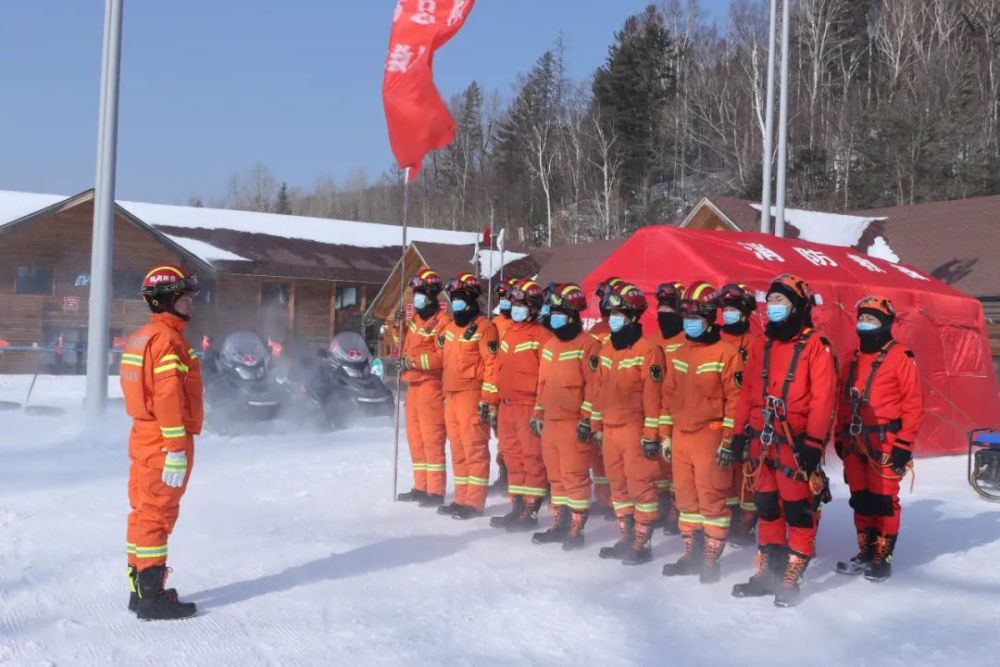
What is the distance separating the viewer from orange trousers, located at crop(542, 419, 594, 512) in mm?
7789

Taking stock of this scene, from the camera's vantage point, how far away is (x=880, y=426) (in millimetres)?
6988

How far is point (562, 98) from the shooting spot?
202 feet

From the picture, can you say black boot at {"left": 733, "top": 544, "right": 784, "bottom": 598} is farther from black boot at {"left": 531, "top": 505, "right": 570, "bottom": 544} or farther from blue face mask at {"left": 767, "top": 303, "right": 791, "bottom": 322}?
black boot at {"left": 531, "top": 505, "right": 570, "bottom": 544}

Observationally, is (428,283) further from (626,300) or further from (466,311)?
(626,300)

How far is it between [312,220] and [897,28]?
27828 millimetres

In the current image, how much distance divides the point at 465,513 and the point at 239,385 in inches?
260

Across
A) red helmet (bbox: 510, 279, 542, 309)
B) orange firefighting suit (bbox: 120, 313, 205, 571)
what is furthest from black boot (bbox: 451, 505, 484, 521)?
orange firefighting suit (bbox: 120, 313, 205, 571)

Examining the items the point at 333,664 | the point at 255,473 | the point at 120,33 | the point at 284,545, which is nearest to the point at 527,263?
the point at 120,33

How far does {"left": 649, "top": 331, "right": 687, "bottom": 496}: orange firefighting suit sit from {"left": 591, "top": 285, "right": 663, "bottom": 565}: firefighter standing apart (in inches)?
2.0

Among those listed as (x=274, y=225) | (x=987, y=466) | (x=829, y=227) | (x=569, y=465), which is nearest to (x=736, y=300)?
(x=569, y=465)

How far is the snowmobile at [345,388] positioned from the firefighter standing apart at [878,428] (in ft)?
30.7

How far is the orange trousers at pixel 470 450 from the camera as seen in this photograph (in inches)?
348

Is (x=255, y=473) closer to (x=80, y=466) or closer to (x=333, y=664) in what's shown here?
(x=80, y=466)

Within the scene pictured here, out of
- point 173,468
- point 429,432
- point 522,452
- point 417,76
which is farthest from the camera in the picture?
point 417,76
